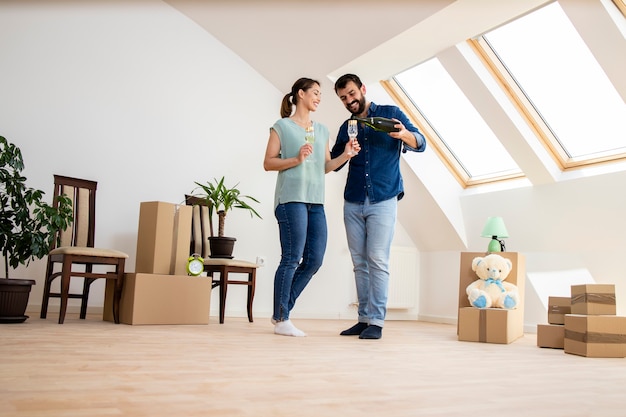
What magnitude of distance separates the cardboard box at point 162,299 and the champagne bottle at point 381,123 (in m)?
1.48

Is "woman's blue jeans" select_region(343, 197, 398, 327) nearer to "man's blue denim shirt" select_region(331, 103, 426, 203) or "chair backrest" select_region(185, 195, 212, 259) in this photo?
"man's blue denim shirt" select_region(331, 103, 426, 203)

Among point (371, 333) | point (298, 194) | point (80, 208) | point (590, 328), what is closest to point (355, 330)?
point (371, 333)

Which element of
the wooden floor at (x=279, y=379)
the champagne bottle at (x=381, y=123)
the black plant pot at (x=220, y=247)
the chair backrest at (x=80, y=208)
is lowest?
the wooden floor at (x=279, y=379)

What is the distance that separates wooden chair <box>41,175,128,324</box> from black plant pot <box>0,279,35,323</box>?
191 mm

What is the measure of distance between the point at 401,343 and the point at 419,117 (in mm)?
2824

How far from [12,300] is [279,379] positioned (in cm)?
217

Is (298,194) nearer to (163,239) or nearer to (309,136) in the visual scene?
(309,136)

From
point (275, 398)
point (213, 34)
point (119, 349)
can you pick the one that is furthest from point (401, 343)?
point (213, 34)

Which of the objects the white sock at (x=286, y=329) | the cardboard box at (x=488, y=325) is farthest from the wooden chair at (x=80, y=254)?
the cardboard box at (x=488, y=325)

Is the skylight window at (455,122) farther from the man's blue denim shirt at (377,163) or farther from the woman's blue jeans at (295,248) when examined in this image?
the woman's blue jeans at (295,248)

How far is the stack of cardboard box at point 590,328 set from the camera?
283cm

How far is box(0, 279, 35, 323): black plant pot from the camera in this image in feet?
10.2

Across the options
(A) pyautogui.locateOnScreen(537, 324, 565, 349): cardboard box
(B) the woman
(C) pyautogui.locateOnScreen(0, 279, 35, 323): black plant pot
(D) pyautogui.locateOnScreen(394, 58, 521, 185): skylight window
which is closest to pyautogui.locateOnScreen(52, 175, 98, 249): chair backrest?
(C) pyautogui.locateOnScreen(0, 279, 35, 323): black plant pot

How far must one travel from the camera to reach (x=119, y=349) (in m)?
2.05
